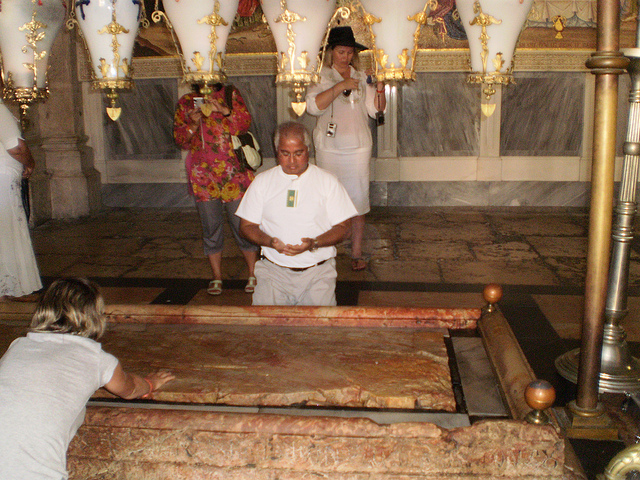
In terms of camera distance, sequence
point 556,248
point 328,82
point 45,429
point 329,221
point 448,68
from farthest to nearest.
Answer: point 448,68
point 556,248
point 328,82
point 329,221
point 45,429

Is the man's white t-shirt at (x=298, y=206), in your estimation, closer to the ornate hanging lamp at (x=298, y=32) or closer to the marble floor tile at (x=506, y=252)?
the ornate hanging lamp at (x=298, y=32)

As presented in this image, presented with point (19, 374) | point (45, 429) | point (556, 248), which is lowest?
point (556, 248)

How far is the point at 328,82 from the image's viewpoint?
509cm

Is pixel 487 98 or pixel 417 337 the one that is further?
pixel 417 337

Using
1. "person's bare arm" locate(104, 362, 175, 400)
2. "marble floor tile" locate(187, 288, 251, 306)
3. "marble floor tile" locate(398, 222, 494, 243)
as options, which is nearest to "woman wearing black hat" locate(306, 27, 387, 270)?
"marble floor tile" locate(187, 288, 251, 306)

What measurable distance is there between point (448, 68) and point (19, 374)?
7428 mm

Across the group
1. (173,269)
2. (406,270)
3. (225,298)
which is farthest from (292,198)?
(173,269)

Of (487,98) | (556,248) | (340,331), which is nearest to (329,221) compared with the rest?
(340,331)

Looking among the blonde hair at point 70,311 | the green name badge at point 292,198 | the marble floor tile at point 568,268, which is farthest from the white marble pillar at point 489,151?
the blonde hair at point 70,311

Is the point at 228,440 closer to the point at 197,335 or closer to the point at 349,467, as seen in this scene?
the point at 349,467

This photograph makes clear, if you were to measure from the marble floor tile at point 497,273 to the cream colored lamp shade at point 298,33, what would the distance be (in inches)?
135

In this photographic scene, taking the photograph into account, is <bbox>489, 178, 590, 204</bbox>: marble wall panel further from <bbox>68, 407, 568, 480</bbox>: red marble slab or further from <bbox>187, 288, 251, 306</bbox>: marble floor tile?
<bbox>68, 407, 568, 480</bbox>: red marble slab

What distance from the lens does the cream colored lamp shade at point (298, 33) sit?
7.99ft

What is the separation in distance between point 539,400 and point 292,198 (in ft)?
6.25
